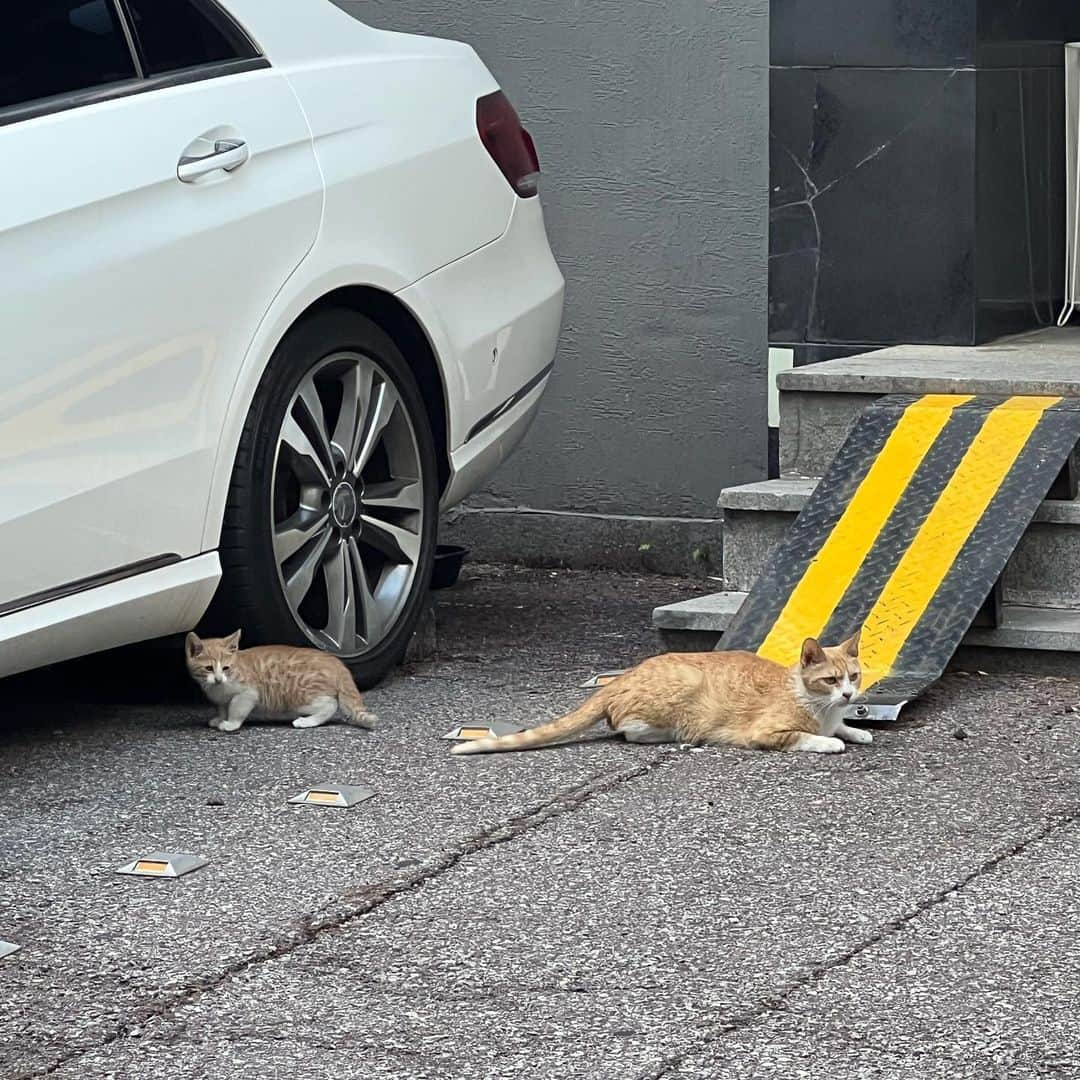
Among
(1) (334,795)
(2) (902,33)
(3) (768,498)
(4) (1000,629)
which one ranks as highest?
(2) (902,33)

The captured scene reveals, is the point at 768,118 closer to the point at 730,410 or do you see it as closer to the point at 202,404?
the point at 730,410

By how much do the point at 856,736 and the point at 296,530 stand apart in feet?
4.47

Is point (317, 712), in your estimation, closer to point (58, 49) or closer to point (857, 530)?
point (857, 530)

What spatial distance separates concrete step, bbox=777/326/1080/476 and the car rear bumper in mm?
688

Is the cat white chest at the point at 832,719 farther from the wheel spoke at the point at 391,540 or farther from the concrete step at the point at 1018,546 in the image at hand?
the wheel spoke at the point at 391,540

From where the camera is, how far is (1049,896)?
3682mm

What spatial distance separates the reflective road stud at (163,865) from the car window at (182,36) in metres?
1.80

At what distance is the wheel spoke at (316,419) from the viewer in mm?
5004

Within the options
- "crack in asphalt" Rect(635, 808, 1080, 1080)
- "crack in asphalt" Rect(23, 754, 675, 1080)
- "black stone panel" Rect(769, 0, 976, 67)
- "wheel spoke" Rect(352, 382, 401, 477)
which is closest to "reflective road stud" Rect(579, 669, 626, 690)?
"crack in asphalt" Rect(23, 754, 675, 1080)

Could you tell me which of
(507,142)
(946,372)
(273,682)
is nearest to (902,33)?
(946,372)

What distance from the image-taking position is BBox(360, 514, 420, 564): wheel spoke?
5227 millimetres

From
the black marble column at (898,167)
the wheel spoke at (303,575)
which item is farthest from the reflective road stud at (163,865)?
the black marble column at (898,167)

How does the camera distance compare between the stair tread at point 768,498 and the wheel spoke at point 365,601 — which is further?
the stair tread at point 768,498

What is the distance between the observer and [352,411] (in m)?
5.16
